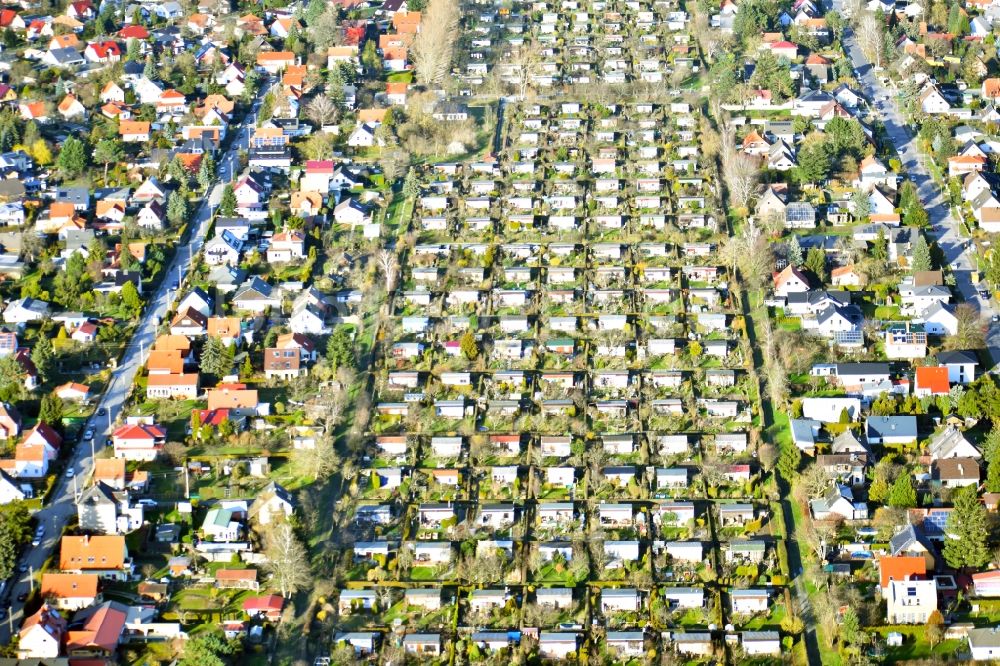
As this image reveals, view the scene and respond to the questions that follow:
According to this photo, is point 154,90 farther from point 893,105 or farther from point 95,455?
point 893,105

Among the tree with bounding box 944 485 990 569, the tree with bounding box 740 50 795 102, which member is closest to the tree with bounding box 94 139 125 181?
the tree with bounding box 740 50 795 102

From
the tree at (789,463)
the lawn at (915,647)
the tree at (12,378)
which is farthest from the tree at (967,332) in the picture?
the tree at (12,378)

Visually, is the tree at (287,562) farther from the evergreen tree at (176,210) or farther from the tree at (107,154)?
the tree at (107,154)

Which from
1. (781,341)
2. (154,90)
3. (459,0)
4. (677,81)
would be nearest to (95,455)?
(781,341)

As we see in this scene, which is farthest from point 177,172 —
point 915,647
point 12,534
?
point 915,647

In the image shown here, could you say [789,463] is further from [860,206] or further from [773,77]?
[773,77]

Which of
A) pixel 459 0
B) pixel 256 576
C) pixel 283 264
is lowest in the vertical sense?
pixel 459 0
